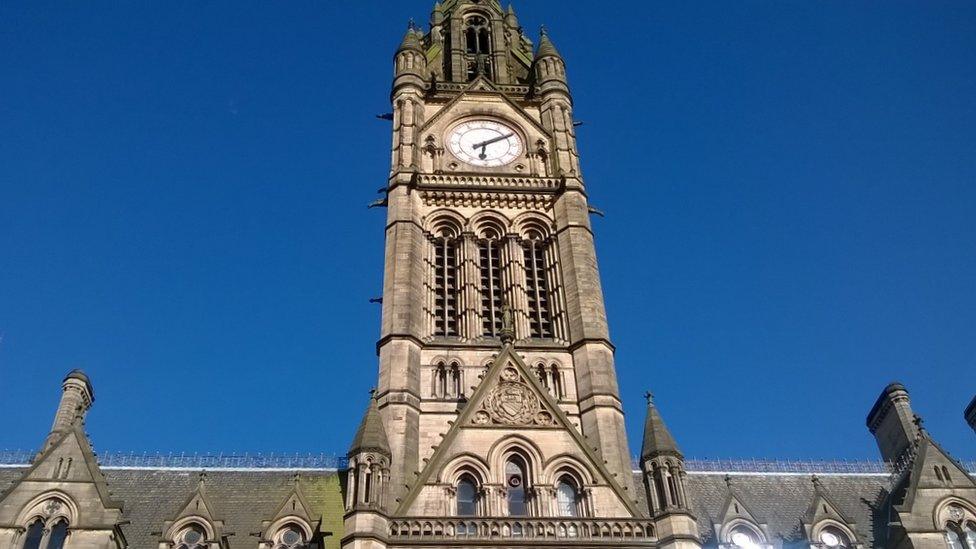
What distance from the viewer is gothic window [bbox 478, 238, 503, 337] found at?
3231 centimetres

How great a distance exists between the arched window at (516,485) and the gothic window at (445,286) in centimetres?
695

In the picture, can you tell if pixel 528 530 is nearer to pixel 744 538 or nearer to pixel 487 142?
pixel 744 538

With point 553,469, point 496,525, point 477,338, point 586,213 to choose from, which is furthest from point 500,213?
point 496,525

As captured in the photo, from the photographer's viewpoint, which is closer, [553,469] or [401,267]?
[553,469]

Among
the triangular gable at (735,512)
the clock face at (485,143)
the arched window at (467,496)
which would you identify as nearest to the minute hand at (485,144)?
the clock face at (485,143)

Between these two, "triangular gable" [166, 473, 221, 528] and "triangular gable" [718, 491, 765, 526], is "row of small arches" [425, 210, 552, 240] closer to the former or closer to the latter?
"triangular gable" [718, 491, 765, 526]

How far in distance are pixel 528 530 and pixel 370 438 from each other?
473cm

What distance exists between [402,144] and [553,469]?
16.9m

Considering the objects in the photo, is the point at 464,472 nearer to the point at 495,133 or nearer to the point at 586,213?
the point at 586,213

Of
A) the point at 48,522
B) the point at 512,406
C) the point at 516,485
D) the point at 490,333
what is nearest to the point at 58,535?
the point at 48,522

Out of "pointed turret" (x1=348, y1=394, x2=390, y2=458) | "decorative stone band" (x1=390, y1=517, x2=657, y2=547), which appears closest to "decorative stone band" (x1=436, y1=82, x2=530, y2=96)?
"pointed turret" (x1=348, y1=394, x2=390, y2=458)

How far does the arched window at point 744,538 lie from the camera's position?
90.7ft

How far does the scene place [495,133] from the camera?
39438mm

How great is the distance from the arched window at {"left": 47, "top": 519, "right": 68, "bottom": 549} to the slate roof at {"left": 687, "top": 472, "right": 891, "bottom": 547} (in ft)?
59.5
